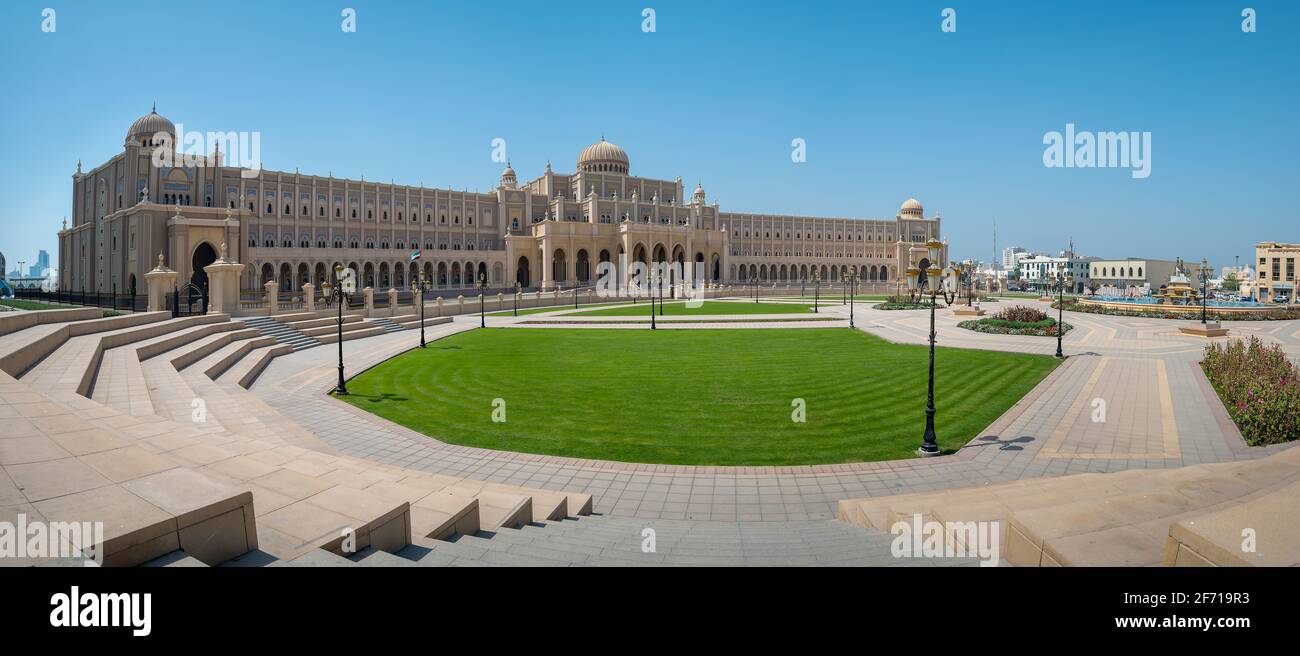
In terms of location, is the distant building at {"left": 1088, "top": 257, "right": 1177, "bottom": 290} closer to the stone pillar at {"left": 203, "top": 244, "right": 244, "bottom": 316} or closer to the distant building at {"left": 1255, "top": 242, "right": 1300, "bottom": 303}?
the distant building at {"left": 1255, "top": 242, "right": 1300, "bottom": 303}

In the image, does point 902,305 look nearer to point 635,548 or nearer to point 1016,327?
point 1016,327

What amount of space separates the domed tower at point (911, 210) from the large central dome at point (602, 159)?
194ft

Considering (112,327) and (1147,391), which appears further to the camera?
(112,327)

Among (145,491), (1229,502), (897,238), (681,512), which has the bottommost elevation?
(681,512)

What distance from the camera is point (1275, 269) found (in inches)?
3095

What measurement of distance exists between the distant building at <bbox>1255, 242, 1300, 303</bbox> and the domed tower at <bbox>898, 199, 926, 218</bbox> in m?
48.4

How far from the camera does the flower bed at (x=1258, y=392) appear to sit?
11.5 metres

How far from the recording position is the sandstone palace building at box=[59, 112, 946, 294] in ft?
163

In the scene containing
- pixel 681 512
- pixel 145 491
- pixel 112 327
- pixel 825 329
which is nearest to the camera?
pixel 145 491

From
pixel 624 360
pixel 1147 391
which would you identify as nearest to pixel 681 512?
pixel 624 360

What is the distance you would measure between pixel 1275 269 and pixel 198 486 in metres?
115
